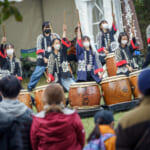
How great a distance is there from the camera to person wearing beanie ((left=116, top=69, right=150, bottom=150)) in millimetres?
2154

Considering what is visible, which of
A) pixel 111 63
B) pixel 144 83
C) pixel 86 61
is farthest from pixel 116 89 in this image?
pixel 144 83

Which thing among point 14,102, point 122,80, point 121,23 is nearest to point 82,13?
point 121,23

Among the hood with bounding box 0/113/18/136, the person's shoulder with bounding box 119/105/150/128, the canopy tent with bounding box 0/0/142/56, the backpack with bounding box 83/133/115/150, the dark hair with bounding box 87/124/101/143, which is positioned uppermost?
the canopy tent with bounding box 0/0/142/56

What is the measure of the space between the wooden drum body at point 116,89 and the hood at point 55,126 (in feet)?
9.39

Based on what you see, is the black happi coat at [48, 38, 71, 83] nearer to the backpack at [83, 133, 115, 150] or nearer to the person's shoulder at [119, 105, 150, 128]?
the backpack at [83, 133, 115, 150]

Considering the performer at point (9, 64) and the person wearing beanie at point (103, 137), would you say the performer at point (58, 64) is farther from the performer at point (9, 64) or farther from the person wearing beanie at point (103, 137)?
the person wearing beanie at point (103, 137)

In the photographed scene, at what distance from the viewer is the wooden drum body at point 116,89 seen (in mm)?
5957

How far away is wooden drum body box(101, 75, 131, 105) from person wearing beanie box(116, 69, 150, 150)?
375cm

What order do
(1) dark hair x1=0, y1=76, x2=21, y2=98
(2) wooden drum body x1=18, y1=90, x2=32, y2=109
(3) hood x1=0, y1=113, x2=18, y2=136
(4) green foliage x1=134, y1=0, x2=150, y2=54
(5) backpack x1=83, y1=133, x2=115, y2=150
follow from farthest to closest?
(4) green foliage x1=134, y1=0, x2=150, y2=54
(2) wooden drum body x1=18, y1=90, x2=32, y2=109
(1) dark hair x1=0, y1=76, x2=21, y2=98
(3) hood x1=0, y1=113, x2=18, y2=136
(5) backpack x1=83, y1=133, x2=115, y2=150

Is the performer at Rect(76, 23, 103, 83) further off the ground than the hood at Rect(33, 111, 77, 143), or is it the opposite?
the performer at Rect(76, 23, 103, 83)

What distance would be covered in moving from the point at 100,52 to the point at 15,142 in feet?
18.7

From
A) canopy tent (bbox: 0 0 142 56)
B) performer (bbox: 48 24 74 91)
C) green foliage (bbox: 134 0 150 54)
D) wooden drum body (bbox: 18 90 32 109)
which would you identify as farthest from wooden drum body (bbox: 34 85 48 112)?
green foliage (bbox: 134 0 150 54)

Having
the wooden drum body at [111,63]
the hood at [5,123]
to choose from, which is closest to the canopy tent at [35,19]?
the wooden drum body at [111,63]

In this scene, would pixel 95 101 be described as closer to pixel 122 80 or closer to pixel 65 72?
pixel 122 80
